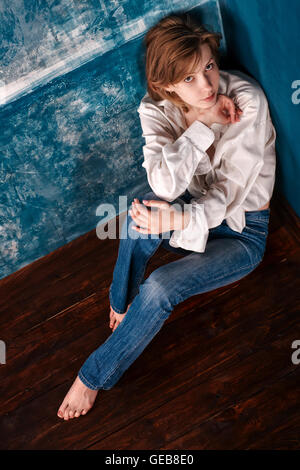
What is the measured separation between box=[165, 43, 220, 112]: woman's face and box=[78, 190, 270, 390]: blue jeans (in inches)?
14.0

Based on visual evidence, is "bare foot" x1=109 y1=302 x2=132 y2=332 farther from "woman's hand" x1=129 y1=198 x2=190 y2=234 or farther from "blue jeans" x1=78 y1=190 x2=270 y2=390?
"woman's hand" x1=129 y1=198 x2=190 y2=234

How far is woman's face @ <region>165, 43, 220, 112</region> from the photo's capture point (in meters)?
1.32

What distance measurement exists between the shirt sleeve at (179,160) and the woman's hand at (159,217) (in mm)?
48

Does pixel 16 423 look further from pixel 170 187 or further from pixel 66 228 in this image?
pixel 170 187

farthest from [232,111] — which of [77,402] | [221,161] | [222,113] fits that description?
[77,402]

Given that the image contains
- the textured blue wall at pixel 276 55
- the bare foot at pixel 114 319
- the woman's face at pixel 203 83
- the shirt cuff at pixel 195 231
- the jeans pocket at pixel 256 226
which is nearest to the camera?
the textured blue wall at pixel 276 55

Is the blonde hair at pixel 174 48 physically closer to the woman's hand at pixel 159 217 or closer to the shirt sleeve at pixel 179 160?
the shirt sleeve at pixel 179 160

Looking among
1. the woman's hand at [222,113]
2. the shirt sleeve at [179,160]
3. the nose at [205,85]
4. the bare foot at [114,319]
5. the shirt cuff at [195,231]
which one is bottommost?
the bare foot at [114,319]

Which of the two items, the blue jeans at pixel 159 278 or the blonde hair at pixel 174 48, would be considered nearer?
the blonde hair at pixel 174 48

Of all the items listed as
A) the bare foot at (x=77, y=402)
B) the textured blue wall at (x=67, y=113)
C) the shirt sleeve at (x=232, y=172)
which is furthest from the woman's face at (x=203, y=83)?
the bare foot at (x=77, y=402)

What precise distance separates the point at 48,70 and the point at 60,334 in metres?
0.95

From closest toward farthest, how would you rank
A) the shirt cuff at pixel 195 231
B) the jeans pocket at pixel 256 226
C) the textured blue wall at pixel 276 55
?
the textured blue wall at pixel 276 55 < the shirt cuff at pixel 195 231 < the jeans pocket at pixel 256 226

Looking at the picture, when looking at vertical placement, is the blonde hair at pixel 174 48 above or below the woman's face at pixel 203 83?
above

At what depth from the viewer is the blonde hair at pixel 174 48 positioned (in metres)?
1.29
